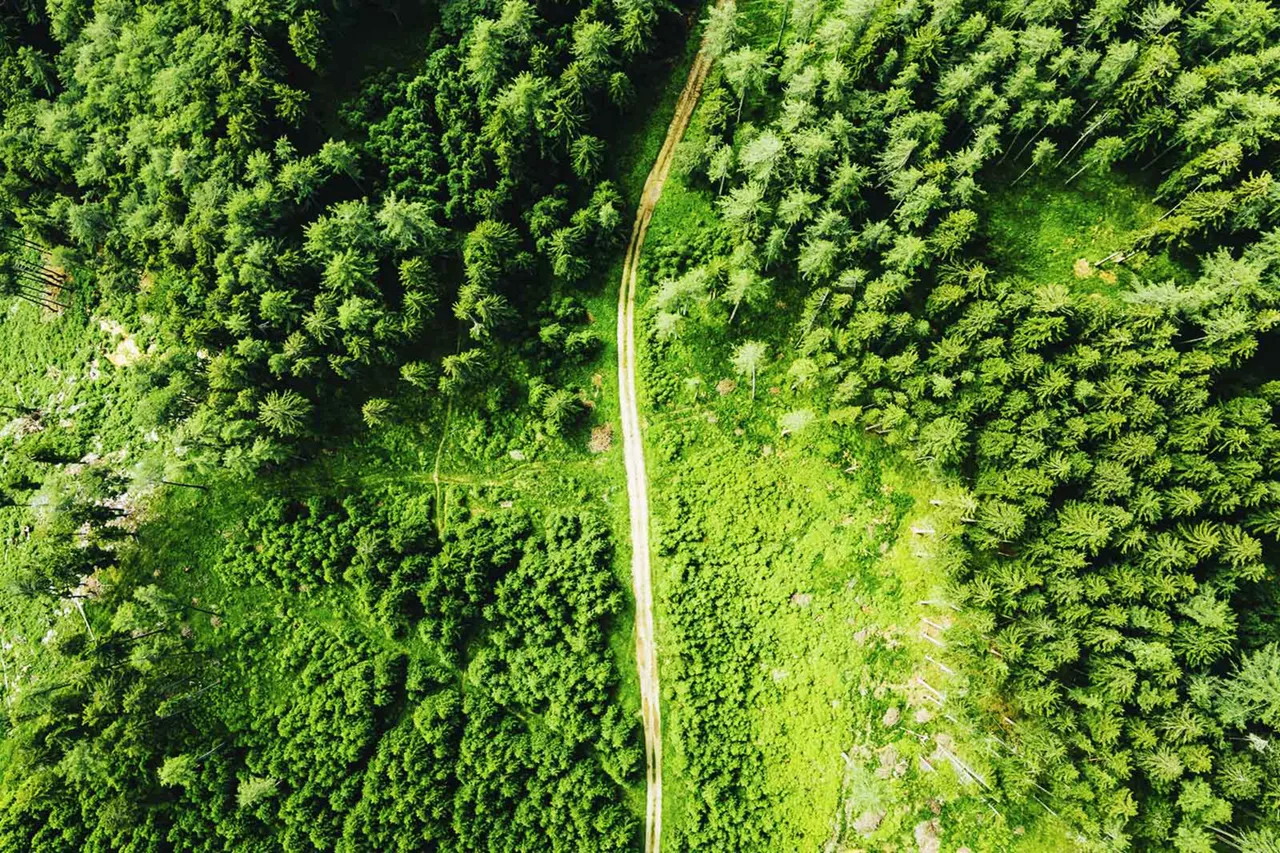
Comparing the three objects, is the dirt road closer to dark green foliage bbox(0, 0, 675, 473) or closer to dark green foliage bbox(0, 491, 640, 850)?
dark green foliage bbox(0, 491, 640, 850)

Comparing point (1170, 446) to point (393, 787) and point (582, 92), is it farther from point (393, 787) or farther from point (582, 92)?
point (393, 787)

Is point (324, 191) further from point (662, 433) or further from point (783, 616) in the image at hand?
point (783, 616)

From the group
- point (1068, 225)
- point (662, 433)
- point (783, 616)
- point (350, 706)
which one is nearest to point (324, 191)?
point (662, 433)

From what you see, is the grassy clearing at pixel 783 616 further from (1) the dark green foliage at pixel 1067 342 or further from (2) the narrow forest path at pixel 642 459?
(1) the dark green foliage at pixel 1067 342

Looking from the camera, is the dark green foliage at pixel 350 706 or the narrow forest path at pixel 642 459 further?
the narrow forest path at pixel 642 459

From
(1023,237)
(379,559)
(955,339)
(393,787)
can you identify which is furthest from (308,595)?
(1023,237)

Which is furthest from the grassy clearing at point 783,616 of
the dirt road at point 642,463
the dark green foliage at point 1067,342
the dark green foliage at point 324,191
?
the dark green foliage at point 324,191
